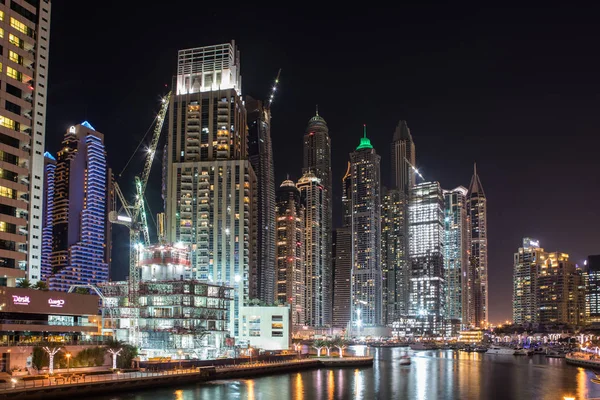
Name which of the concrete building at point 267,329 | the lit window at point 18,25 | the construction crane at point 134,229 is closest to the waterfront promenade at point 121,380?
the construction crane at point 134,229

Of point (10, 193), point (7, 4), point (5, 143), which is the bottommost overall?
point (10, 193)

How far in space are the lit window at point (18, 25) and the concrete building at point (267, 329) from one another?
99281 millimetres

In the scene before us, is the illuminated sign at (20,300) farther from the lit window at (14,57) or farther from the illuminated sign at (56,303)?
the lit window at (14,57)

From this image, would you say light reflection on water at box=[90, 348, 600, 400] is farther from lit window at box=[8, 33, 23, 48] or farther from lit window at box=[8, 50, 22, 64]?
lit window at box=[8, 33, 23, 48]

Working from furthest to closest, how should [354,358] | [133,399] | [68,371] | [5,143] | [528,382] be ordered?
[354,358], [528,382], [5,143], [68,371], [133,399]

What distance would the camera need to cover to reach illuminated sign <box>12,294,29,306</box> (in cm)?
10108

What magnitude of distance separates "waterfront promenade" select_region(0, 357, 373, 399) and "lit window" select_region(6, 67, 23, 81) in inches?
2035

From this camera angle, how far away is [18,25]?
381 feet

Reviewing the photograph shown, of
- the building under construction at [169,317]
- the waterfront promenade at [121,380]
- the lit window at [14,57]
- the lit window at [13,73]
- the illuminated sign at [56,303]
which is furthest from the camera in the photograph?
the building under construction at [169,317]

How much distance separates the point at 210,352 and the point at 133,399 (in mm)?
60696

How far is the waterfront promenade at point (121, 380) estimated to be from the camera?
86062 mm

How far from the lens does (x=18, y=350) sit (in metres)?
98.7

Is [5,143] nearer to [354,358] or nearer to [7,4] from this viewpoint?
[7,4]

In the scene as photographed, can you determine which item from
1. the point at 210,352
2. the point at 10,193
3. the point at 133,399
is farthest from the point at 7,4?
the point at 210,352
